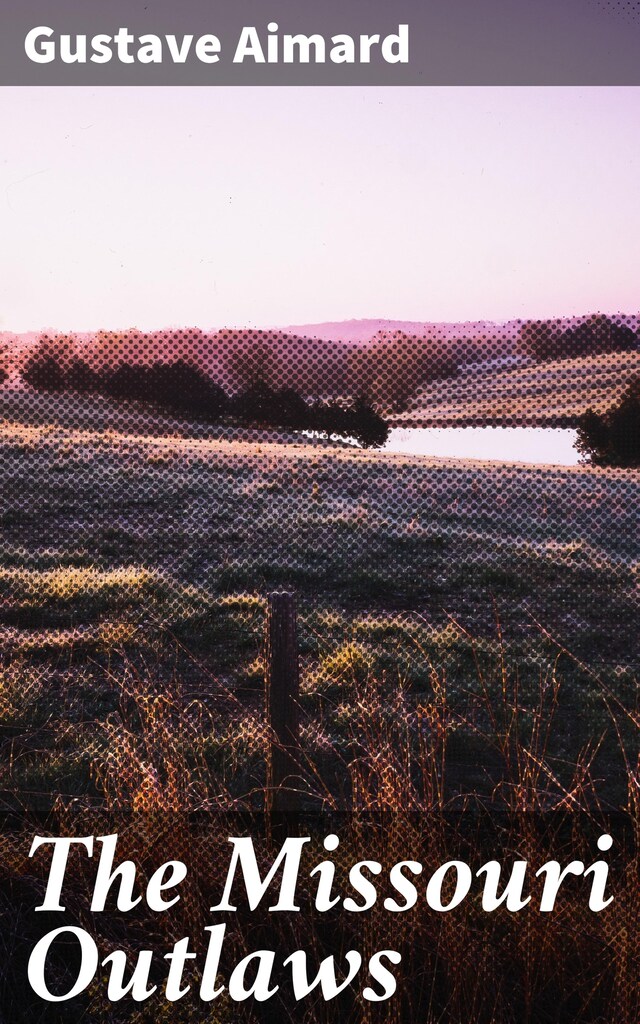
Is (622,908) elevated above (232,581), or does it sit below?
below

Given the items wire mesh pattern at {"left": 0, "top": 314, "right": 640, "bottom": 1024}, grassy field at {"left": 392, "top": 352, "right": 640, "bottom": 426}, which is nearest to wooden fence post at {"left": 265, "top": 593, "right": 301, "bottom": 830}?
wire mesh pattern at {"left": 0, "top": 314, "right": 640, "bottom": 1024}

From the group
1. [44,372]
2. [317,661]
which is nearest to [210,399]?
[44,372]

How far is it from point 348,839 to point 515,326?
179 centimetres

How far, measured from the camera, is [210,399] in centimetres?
346

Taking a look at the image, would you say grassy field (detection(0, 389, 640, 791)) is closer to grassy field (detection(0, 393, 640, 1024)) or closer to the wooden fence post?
grassy field (detection(0, 393, 640, 1024))

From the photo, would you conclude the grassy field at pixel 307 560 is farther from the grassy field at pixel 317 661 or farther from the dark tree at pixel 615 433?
the dark tree at pixel 615 433

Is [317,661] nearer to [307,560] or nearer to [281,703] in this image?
[307,560]

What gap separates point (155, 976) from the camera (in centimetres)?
285

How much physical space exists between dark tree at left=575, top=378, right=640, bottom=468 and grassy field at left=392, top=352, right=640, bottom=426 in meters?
0.04

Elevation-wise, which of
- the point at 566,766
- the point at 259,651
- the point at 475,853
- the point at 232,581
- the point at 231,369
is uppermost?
the point at 231,369

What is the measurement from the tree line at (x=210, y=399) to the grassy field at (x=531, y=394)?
16cm

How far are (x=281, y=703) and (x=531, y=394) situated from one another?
140 cm

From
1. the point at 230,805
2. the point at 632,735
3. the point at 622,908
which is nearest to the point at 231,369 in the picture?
the point at 230,805

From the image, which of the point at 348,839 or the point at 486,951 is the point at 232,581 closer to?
the point at 348,839
